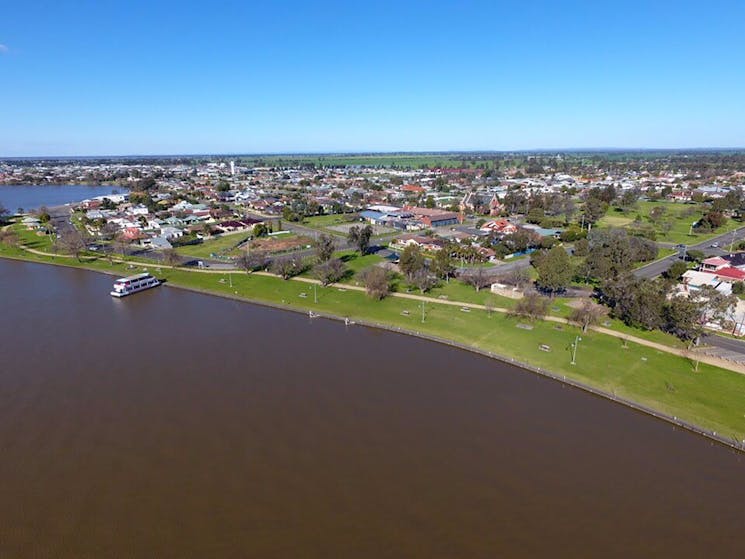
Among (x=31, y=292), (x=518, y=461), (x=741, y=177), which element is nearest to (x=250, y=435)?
(x=518, y=461)

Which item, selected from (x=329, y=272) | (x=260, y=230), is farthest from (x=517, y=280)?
(x=260, y=230)

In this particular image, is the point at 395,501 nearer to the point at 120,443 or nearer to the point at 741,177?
the point at 120,443

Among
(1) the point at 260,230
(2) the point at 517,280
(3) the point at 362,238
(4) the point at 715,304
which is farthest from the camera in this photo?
(1) the point at 260,230

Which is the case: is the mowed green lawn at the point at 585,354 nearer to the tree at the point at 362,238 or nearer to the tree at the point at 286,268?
the tree at the point at 286,268

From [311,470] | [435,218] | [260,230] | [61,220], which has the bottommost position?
[311,470]

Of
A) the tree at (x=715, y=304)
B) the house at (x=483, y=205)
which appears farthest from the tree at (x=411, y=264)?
the house at (x=483, y=205)

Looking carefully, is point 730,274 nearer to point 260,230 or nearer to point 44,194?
point 260,230
